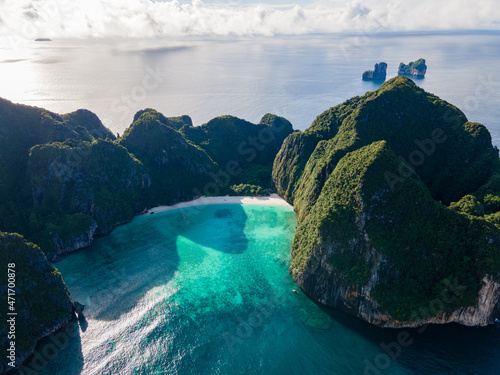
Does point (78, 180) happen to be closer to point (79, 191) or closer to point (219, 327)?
point (79, 191)

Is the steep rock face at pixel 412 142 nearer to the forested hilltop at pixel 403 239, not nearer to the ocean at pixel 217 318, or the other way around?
the forested hilltop at pixel 403 239

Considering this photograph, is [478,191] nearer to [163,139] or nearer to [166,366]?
[166,366]

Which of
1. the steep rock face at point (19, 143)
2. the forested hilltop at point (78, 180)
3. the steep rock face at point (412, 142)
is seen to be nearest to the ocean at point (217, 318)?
the forested hilltop at point (78, 180)

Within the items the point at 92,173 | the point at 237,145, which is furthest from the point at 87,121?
the point at 237,145

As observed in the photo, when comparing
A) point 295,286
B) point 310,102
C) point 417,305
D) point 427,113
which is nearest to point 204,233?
point 295,286

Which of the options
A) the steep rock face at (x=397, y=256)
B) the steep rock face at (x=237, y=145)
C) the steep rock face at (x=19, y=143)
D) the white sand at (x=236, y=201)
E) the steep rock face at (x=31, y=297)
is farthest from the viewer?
the steep rock face at (x=237, y=145)
